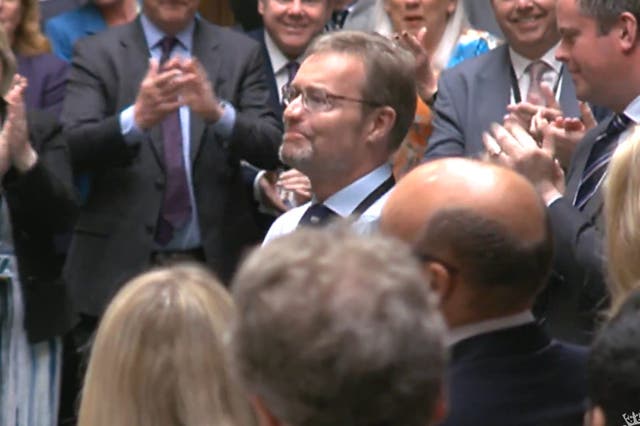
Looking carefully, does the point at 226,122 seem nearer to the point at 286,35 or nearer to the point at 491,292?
the point at 286,35

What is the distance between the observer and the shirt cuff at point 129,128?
601cm

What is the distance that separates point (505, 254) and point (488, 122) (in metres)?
2.80

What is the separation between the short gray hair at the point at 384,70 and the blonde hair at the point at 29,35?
211 centimetres

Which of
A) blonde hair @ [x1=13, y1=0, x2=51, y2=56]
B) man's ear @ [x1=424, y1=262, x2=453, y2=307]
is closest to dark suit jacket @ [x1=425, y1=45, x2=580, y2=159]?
blonde hair @ [x1=13, y1=0, x2=51, y2=56]

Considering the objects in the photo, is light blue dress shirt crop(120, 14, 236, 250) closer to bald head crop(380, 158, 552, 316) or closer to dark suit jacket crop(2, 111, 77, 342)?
dark suit jacket crop(2, 111, 77, 342)

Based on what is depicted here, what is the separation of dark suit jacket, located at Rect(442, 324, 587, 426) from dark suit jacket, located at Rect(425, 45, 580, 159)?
2720mm

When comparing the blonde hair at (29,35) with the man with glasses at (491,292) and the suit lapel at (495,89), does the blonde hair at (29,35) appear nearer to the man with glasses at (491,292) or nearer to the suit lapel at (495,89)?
the suit lapel at (495,89)

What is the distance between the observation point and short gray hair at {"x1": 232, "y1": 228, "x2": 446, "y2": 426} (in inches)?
81.9

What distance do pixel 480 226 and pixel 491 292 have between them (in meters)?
0.13

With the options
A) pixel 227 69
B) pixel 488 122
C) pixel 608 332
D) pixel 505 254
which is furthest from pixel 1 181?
pixel 608 332

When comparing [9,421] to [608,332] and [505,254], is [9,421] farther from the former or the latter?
[608,332]

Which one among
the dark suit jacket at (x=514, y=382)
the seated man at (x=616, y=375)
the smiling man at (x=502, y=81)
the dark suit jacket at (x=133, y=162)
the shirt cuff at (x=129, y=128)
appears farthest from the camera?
the dark suit jacket at (x=133, y=162)

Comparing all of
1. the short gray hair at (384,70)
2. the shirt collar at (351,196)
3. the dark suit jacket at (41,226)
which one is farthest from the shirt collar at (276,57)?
the shirt collar at (351,196)

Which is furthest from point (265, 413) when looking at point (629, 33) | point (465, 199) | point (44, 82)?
point (44, 82)
